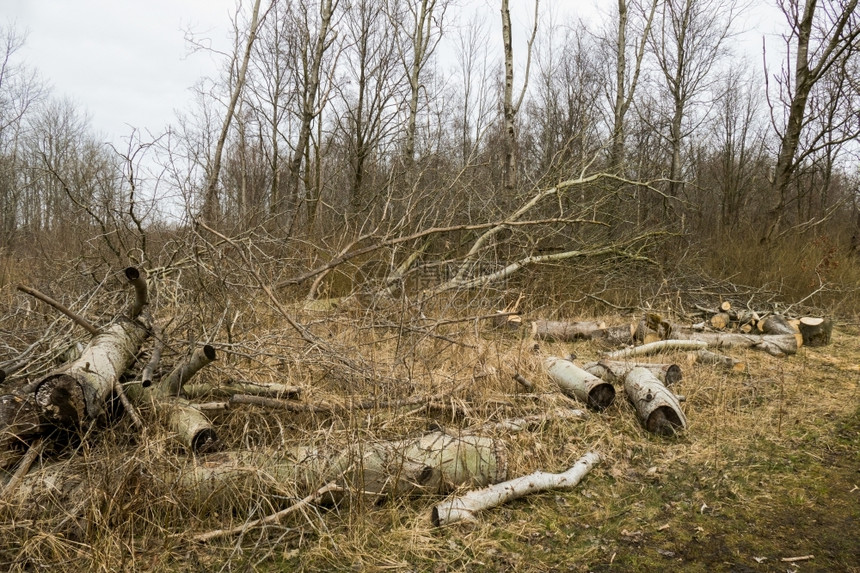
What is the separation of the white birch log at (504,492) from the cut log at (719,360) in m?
2.99

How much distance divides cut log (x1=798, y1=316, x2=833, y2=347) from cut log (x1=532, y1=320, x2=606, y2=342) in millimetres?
2719

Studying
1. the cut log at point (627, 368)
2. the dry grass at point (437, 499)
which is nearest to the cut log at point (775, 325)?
the dry grass at point (437, 499)

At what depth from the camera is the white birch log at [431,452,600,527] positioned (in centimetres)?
282

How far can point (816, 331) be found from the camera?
7094mm

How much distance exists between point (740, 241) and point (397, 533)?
36.3ft

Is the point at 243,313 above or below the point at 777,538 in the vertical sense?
above

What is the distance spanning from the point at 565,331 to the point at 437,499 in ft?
15.0

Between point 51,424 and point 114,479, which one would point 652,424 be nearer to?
point 114,479

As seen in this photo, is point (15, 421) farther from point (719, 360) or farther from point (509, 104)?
point (509, 104)

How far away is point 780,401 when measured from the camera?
15.1ft

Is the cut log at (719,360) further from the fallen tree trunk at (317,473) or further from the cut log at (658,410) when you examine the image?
the fallen tree trunk at (317,473)

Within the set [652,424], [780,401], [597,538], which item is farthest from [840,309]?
[597,538]

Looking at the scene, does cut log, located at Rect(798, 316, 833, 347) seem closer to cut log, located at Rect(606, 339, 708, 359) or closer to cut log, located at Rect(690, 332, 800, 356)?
cut log, located at Rect(690, 332, 800, 356)

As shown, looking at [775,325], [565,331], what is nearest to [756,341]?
[775,325]
